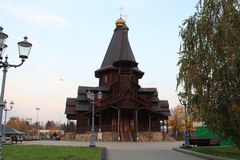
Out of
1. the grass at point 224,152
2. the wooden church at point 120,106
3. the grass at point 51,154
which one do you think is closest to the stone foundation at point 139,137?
the wooden church at point 120,106

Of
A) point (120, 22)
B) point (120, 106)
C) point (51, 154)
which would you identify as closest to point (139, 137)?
point (120, 106)

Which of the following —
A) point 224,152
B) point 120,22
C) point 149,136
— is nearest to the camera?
point 224,152

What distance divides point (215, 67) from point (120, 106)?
67.8ft

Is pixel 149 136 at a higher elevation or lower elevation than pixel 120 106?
lower

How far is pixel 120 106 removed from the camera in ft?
101

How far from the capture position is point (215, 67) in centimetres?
1106

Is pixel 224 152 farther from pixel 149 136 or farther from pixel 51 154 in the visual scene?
pixel 149 136

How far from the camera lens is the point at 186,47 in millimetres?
13406

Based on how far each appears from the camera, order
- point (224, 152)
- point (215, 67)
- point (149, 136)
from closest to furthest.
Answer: point (215, 67) < point (224, 152) < point (149, 136)

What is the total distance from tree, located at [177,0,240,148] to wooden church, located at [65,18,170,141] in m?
18.9

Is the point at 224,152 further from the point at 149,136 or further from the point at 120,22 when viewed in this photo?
the point at 120,22

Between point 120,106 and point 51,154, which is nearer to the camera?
point 51,154

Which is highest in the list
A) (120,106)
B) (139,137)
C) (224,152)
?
(120,106)

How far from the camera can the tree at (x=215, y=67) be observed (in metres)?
10.7
